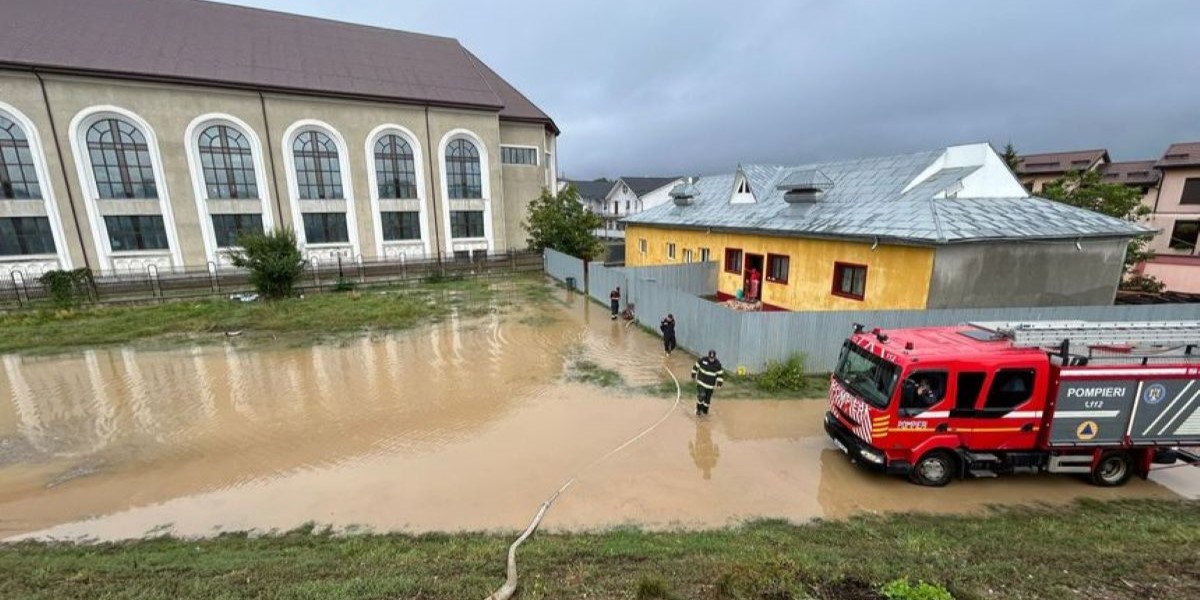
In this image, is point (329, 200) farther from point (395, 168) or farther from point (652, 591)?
point (652, 591)

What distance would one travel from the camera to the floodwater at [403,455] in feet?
22.5

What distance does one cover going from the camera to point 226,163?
28.7 metres

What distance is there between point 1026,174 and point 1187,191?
54.4 feet

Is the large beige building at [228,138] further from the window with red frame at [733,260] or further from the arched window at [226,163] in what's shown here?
the window with red frame at [733,260]

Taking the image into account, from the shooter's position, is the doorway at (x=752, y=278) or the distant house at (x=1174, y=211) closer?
the doorway at (x=752, y=278)

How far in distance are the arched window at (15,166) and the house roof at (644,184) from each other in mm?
58917

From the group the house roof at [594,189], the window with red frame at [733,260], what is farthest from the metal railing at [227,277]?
the house roof at [594,189]

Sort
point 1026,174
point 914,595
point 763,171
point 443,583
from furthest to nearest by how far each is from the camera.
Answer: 1. point 1026,174
2. point 763,171
3. point 443,583
4. point 914,595

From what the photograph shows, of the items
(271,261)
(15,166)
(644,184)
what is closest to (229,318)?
(271,261)

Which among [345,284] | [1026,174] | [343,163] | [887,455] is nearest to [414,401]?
[887,455]

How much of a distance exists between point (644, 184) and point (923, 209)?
62.1 metres

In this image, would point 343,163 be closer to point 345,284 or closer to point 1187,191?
point 345,284

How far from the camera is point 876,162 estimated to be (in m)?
18.3

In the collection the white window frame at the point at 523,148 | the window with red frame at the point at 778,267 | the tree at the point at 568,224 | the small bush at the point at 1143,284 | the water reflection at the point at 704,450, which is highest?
the white window frame at the point at 523,148
